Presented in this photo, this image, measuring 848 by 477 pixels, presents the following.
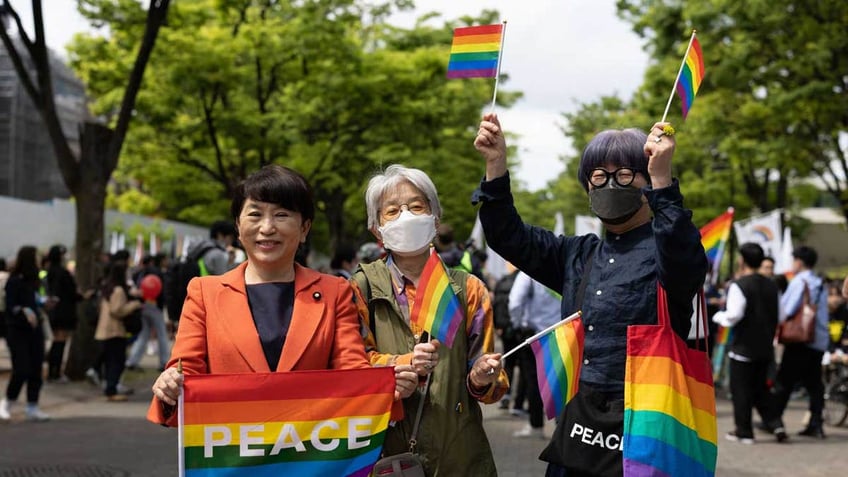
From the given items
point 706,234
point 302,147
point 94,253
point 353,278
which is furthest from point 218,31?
point 353,278

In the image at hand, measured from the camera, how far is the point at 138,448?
9.49 m

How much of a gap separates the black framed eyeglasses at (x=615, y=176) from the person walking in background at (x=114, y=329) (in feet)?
32.6

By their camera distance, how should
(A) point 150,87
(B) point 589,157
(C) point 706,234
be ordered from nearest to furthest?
(B) point 589,157
(C) point 706,234
(A) point 150,87

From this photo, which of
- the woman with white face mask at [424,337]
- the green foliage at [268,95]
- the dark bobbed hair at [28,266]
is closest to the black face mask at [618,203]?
the woman with white face mask at [424,337]

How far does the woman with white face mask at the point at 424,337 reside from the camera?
3.65 meters

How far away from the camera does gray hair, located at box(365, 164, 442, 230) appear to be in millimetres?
3855

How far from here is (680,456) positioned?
3396mm

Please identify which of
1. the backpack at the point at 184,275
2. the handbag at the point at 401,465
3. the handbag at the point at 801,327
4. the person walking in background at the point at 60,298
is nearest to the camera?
the handbag at the point at 401,465

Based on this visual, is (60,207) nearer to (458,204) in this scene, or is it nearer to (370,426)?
(458,204)

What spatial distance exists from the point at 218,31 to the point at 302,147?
3836 mm

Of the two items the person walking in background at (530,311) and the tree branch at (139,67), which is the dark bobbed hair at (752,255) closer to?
the person walking in background at (530,311)

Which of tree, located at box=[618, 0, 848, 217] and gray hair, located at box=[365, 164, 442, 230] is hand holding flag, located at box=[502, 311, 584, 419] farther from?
tree, located at box=[618, 0, 848, 217]

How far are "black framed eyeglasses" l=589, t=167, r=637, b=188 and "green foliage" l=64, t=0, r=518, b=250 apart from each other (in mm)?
13848

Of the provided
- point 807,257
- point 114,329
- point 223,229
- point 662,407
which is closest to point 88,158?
point 114,329
